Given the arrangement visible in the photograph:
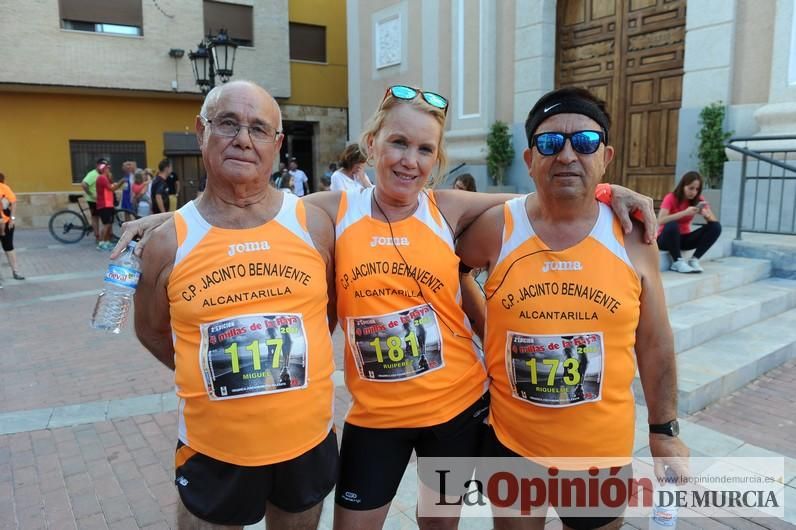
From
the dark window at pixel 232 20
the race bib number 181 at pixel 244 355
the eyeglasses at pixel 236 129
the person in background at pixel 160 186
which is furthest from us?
the dark window at pixel 232 20

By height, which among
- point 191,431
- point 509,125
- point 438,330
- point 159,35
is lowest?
point 191,431

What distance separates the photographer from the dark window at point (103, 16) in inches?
685

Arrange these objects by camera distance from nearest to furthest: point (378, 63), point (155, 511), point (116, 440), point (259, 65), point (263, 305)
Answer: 1. point (263, 305)
2. point (155, 511)
3. point (116, 440)
4. point (378, 63)
5. point (259, 65)

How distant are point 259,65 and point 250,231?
19981 millimetres

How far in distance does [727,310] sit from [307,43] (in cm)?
1935

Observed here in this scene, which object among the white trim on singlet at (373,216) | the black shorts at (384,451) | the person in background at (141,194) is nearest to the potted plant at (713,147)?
the white trim on singlet at (373,216)

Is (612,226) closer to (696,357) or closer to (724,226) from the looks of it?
(696,357)

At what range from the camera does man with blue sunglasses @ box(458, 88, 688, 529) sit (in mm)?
1863

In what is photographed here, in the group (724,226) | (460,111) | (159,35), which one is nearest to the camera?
(724,226)

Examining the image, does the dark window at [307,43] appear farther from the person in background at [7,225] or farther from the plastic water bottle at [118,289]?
the plastic water bottle at [118,289]

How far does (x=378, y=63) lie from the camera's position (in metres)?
15.0

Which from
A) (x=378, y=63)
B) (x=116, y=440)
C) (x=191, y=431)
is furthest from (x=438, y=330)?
(x=378, y=63)

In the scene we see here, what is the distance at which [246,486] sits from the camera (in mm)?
1873

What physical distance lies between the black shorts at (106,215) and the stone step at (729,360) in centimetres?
1174
